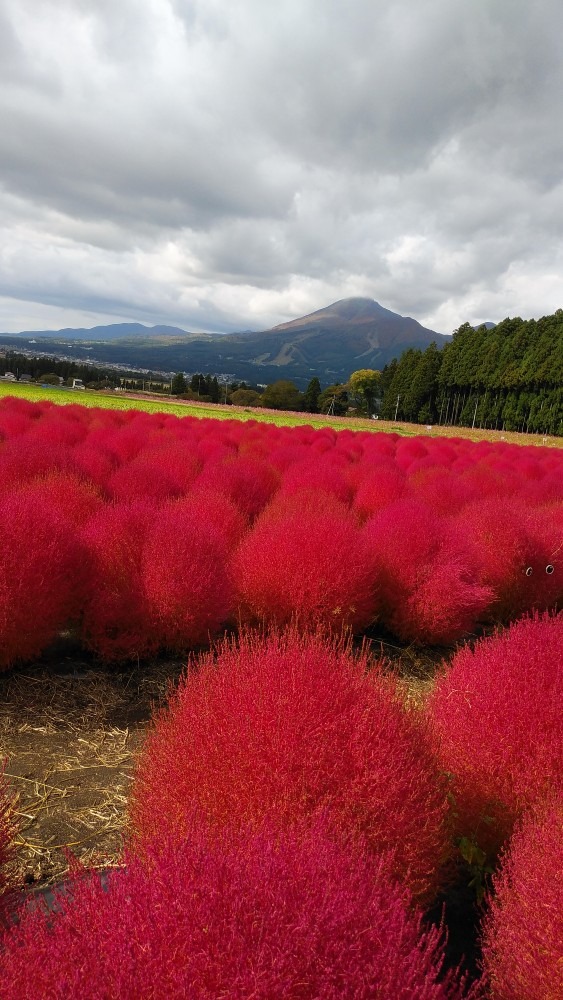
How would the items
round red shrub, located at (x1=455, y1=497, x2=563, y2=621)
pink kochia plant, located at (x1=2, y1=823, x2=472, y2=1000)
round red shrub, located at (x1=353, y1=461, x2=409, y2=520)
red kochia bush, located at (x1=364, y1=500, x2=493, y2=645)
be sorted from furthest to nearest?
round red shrub, located at (x1=353, y1=461, x2=409, y2=520), round red shrub, located at (x1=455, y1=497, x2=563, y2=621), red kochia bush, located at (x1=364, y1=500, x2=493, y2=645), pink kochia plant, located at (x1=2, y1=823, x2=472, y2=1000)

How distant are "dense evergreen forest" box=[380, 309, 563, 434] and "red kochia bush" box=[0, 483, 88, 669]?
146 feet

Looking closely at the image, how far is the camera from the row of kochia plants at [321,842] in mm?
1099

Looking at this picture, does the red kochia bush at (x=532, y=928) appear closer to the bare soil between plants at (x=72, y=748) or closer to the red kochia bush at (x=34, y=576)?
the bare soil between plants at (x=72, y=748)

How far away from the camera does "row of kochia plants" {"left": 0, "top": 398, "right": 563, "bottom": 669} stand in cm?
403

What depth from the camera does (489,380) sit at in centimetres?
4831

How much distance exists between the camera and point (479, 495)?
30.7ft

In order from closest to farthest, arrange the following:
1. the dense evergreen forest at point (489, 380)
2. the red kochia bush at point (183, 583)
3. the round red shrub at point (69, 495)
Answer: the red kochia bush at point (183, 583) → the round red shrub at point (69, 495) → the dense evergreen forest at point (489, 380)

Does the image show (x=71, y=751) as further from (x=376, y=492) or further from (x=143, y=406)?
(x=143, y=406)

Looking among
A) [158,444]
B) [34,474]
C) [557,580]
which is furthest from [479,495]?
[34,474]

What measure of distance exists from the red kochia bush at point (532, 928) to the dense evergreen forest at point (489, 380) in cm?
4540

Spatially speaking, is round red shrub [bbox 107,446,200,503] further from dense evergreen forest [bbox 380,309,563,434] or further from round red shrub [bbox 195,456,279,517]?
dense evergreen forest [bbox 380,309,563,434]

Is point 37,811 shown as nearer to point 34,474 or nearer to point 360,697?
point 360,697

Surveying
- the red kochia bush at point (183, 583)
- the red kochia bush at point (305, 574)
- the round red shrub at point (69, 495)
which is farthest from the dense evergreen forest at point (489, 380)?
the red kochia bush at point (183, 583)

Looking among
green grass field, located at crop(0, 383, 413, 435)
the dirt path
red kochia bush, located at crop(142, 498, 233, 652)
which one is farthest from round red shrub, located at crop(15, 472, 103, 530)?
green grass field, located at crop(0, 383, 413, 435)
